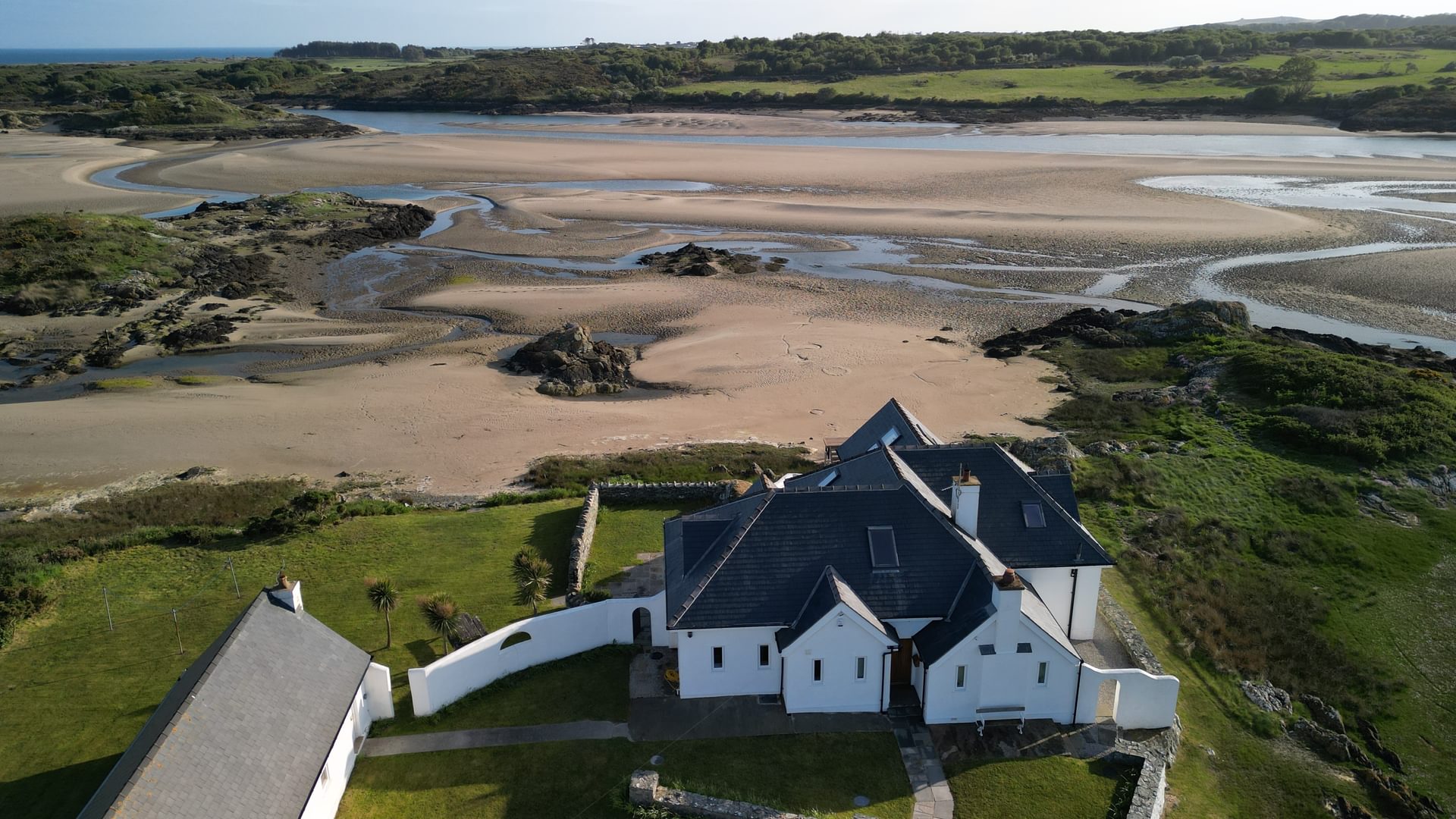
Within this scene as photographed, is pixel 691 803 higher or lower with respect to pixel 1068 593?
lower

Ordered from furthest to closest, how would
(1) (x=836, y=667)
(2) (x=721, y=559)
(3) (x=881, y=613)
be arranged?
1. (2) (x=721, y=559)
2. (3) (x=881, y=613)
3. (1) (x=836, y=667)

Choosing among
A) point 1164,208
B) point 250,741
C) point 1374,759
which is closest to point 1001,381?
point 1374,759

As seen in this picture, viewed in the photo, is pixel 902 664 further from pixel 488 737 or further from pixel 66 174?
pixel 66 174

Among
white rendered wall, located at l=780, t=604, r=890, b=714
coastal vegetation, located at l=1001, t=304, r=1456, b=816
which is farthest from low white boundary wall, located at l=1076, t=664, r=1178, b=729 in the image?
white rendered wall, located at l=780, t=604, r=890, b=714

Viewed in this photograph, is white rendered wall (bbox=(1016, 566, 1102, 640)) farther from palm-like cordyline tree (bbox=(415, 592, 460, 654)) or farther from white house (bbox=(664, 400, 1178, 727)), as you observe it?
palm-like cordyline tree (bbox=(415, 592, 460, 654))

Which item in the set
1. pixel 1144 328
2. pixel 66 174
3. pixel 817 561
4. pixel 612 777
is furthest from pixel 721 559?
pixel 66 174

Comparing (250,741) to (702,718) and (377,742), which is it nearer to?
(377,742)

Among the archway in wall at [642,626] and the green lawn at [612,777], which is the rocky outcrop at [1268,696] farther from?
the archway in wall at [642,626]
